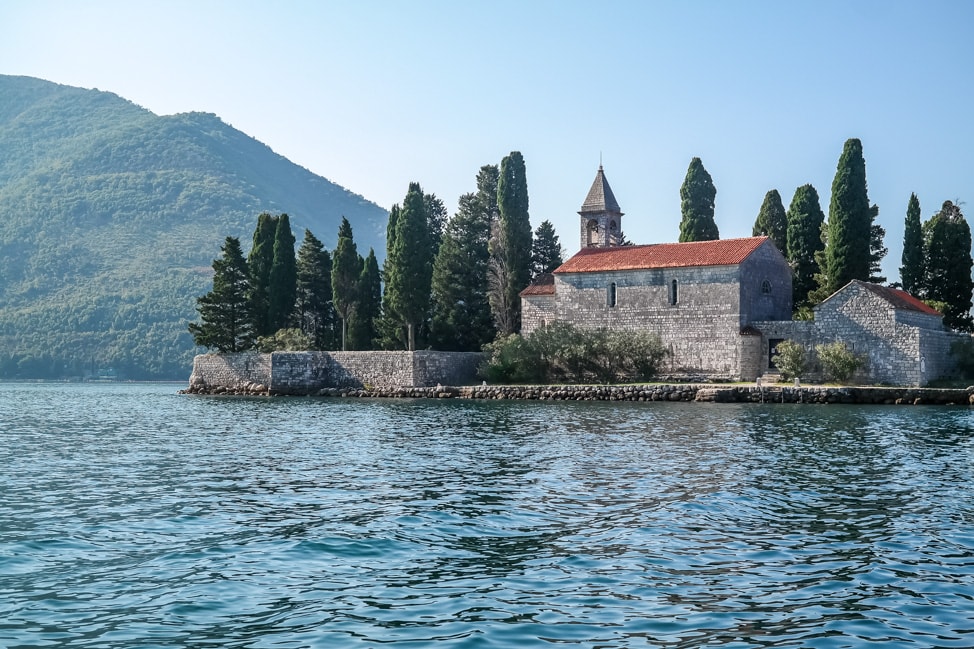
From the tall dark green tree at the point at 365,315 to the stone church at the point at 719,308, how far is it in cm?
1001

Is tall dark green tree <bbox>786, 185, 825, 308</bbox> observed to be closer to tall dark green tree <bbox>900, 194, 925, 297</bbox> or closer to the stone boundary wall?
tall dark green tree <bbox>900, 194, 925, 297</bbox>

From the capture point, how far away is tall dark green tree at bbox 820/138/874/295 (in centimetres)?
4575

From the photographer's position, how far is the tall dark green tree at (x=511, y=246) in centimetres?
5362

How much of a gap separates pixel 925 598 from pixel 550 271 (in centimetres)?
4966

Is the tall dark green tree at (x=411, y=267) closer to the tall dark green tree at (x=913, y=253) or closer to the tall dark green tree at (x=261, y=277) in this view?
the tall dark green tree at (x=261, y=277)

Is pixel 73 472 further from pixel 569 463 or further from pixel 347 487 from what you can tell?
pixel 569 463

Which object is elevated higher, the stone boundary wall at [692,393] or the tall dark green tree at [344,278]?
the tall dark green tree at [344,278]

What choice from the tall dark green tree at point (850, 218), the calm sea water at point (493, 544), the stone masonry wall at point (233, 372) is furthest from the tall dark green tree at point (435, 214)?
the calm sea water at point (493, 544)

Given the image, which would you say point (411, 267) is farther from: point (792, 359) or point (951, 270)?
point (951, 270)

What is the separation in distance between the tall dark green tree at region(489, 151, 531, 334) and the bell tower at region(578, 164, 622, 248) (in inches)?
129

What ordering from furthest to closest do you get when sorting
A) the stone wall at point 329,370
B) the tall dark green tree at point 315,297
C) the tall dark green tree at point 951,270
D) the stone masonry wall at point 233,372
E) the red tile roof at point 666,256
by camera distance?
the tall dark green tree at point 315,297, the stone masonry wall at point 233,372, the stone wall at point 329,370, the tall dark green tree at point 951,270, the red tile roof at point 666,256

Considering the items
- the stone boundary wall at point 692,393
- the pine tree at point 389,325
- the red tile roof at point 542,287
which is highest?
the red tile roof at point 542,287

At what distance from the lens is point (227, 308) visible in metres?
55.5

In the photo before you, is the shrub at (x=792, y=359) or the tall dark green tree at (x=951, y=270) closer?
the shrub at (x=792, y=359)
